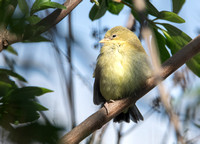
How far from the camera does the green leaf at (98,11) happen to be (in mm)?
2239

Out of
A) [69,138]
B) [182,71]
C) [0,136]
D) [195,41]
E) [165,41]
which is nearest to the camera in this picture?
[0,136]

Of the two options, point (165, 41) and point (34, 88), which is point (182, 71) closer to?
point (165, 41)

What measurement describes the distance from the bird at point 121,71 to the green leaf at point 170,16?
3.07 ft

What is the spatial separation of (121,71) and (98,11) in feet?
2.97

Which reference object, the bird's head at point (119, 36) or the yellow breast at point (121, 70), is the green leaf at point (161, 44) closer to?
the yellow breast at point (121, 70)

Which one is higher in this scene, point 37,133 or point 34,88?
point 37,133

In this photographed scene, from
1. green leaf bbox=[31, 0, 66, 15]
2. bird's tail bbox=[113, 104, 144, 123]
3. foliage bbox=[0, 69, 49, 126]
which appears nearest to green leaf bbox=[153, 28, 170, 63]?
green leaf bbox=[31, 0, 66, 15]

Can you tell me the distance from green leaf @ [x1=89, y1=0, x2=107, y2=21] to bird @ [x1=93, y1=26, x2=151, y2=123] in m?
0.75

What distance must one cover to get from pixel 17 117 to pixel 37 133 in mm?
455

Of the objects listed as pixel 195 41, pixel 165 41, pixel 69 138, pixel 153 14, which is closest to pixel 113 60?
pixel 165 41

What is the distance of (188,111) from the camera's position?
4.76 feet

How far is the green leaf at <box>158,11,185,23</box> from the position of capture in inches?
83.5

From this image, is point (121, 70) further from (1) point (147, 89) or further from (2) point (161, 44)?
(1) point (147, 89)

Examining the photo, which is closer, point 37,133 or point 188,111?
point 37,133
